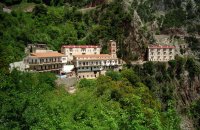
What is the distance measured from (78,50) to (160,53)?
1556 centimetres

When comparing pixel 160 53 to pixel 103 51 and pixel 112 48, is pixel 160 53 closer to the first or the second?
pixel 112 48

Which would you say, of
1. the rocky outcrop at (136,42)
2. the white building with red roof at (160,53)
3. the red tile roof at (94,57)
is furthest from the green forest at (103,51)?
the red tile roof at (94,57)

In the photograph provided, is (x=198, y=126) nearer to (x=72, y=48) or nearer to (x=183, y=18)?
(x=72, y=48)

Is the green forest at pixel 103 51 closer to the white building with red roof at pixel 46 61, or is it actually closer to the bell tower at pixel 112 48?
the bell tower at pixel 112 48

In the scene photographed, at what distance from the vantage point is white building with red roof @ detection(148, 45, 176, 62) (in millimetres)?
61469

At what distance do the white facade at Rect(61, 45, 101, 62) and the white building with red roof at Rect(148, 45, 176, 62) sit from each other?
9.68 metres

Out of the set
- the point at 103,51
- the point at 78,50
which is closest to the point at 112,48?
the point at 103,51

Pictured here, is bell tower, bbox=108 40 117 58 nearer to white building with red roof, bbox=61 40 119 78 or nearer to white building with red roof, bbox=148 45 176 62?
white building with red roof, bbox=61 40 119 78

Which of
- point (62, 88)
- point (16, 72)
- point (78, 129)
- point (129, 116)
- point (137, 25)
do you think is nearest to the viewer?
point (129, 116)

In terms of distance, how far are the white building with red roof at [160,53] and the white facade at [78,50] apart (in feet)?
31.8

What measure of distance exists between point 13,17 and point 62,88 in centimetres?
2111

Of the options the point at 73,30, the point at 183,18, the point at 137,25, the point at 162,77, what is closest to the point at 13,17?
the point at 73,30

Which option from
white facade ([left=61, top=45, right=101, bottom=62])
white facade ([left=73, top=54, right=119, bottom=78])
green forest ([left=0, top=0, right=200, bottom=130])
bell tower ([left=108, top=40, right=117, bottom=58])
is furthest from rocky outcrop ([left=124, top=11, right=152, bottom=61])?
white facade ([left=61, top=45, right=101, bottom=62])

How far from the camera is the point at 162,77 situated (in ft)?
194
